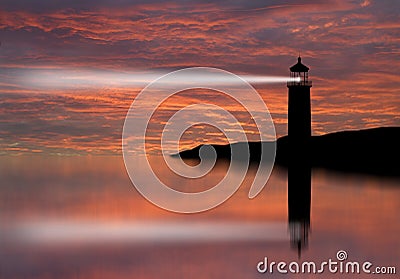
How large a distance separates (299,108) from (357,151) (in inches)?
860

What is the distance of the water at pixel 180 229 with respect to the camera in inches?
804

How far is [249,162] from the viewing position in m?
61.8

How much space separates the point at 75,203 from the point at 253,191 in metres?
11.6

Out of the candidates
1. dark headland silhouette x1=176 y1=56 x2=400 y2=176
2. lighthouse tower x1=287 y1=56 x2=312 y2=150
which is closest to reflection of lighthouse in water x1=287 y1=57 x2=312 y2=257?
lighthouse tower x1=287 y1=56 x2=312 y2=150

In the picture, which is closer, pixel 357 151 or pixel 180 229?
pixel 180 229

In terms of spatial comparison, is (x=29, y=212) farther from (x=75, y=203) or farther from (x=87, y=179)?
(x=87, y=179)

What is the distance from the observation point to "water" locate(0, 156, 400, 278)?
20.4 meters

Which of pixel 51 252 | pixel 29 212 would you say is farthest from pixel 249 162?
pixel 51 252

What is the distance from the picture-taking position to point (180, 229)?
90.3 ft

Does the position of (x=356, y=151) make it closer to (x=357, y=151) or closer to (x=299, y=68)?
(x=357, y=151)

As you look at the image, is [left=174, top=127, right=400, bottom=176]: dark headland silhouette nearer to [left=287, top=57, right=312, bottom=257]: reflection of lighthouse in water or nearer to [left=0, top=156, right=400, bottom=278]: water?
[left=0, top=156, right=400, bottom=278]: water

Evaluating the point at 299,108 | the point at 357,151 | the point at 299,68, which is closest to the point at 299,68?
the point at 299,68

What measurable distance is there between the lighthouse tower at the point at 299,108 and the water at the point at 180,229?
3.56 meters

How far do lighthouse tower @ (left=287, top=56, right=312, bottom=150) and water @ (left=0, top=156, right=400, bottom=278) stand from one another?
11.7 ft
